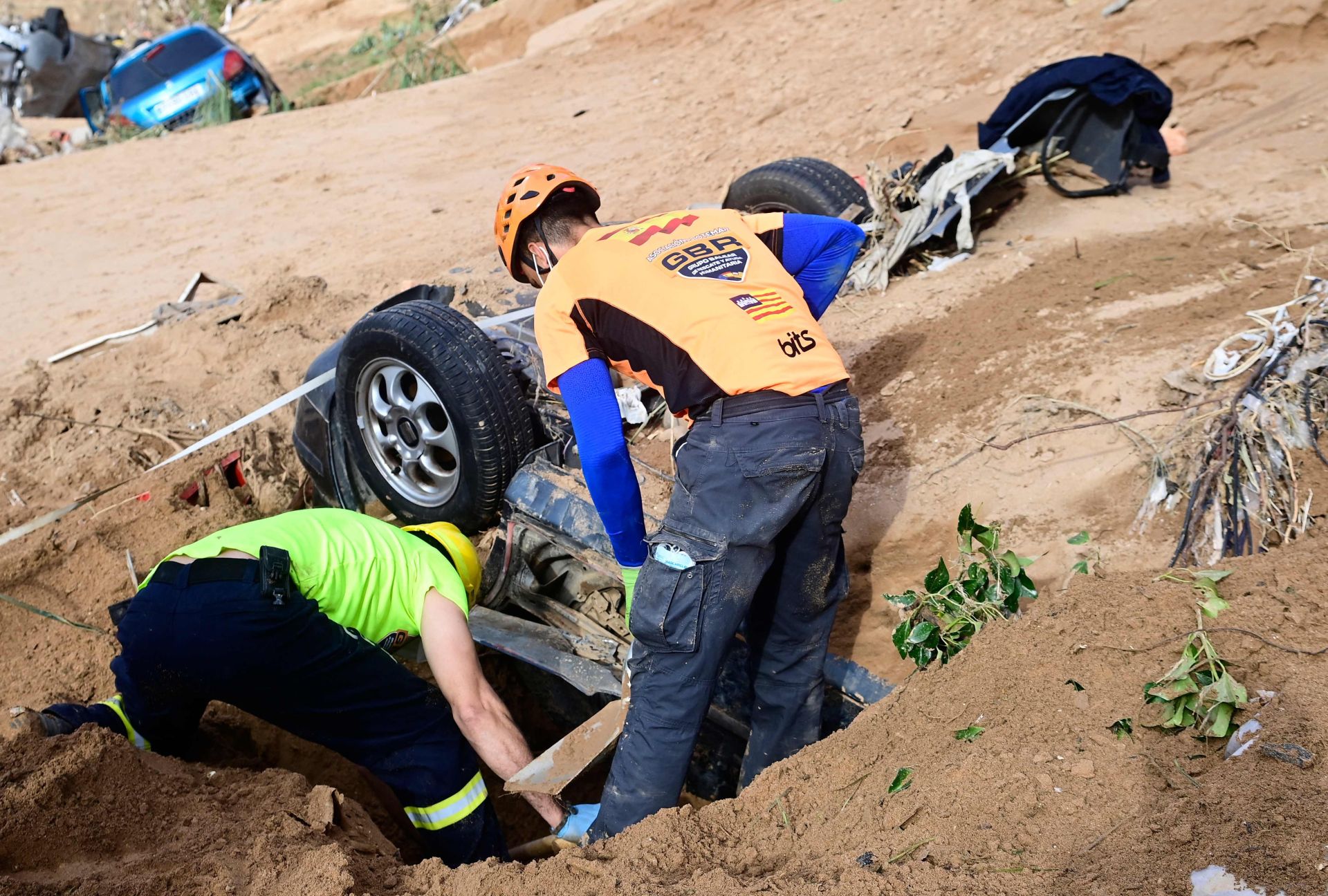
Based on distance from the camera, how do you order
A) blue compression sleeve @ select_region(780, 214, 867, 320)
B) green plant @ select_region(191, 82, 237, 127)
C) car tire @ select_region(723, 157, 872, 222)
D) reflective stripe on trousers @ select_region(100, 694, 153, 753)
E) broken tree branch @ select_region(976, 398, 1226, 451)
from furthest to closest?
green plant @ select_region(191, 82, 237, 127) < car tire @ select_region(723, 157, 872, 222) < broken tree branch @ select_region(976, 398, 1226, 451) < reflective stripe on trousers @ select_region(100, 694, 153, 753) < blue compression sleeve @ select_region(780, 214, 867, 320)

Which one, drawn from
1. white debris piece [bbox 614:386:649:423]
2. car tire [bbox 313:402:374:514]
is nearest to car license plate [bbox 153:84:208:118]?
car tire [bbox 313:402:374:514]

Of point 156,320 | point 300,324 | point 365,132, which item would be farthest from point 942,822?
point 365,132

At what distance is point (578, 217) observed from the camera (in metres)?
3.24

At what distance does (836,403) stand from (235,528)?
202cm

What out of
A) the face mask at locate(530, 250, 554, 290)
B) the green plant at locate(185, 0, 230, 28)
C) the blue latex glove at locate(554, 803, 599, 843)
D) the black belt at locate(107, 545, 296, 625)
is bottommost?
the blue latex glove at locate(554, 803, 599, 843)

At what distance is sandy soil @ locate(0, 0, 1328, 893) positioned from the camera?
7.04 feet

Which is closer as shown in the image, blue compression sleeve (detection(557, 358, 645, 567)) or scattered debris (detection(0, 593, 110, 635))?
blue compression sleeve (detection(557, 358, 645, 567))

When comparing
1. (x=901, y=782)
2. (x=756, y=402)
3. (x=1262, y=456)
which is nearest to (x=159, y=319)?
(x=756, y=402)

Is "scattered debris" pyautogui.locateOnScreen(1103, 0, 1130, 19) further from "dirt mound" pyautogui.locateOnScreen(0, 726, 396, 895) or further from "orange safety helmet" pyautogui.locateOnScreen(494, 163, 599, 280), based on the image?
"dirt mound" pyautogui.locateOnScreen(0, 726, 396, 895)

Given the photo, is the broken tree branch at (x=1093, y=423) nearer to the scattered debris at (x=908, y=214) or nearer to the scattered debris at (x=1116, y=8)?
the scattered debris at (x=908, y=214)

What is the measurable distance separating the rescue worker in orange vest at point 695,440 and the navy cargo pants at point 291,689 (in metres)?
0.56

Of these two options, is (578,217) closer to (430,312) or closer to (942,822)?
(430,312)

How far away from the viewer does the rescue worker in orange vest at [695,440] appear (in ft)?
8.98

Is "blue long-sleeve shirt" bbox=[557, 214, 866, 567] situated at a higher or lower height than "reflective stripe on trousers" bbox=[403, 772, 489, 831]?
higher
